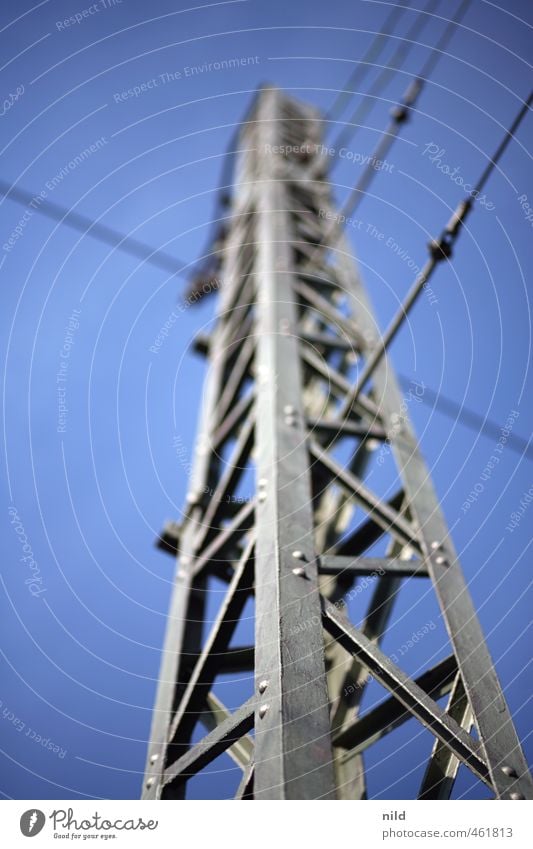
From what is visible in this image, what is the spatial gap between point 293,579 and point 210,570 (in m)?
1.24

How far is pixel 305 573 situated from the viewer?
7.80 feet

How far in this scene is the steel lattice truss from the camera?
204 cm

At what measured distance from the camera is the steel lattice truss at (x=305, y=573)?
2.04 metres

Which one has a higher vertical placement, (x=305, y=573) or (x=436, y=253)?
(x=436, y=253)

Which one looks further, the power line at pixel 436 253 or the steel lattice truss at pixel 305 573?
the power line at pixel 436 253

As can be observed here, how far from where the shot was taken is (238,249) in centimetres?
614

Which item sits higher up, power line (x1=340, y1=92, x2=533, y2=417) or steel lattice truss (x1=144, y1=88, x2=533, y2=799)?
power line (x1=340, y1=92, x2=533, y2=417)

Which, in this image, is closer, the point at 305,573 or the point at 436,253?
the point at 305,573

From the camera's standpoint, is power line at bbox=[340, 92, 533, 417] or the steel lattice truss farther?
power line at bbox=[340, 92, 533, 417]

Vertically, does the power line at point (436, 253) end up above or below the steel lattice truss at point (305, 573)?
above
